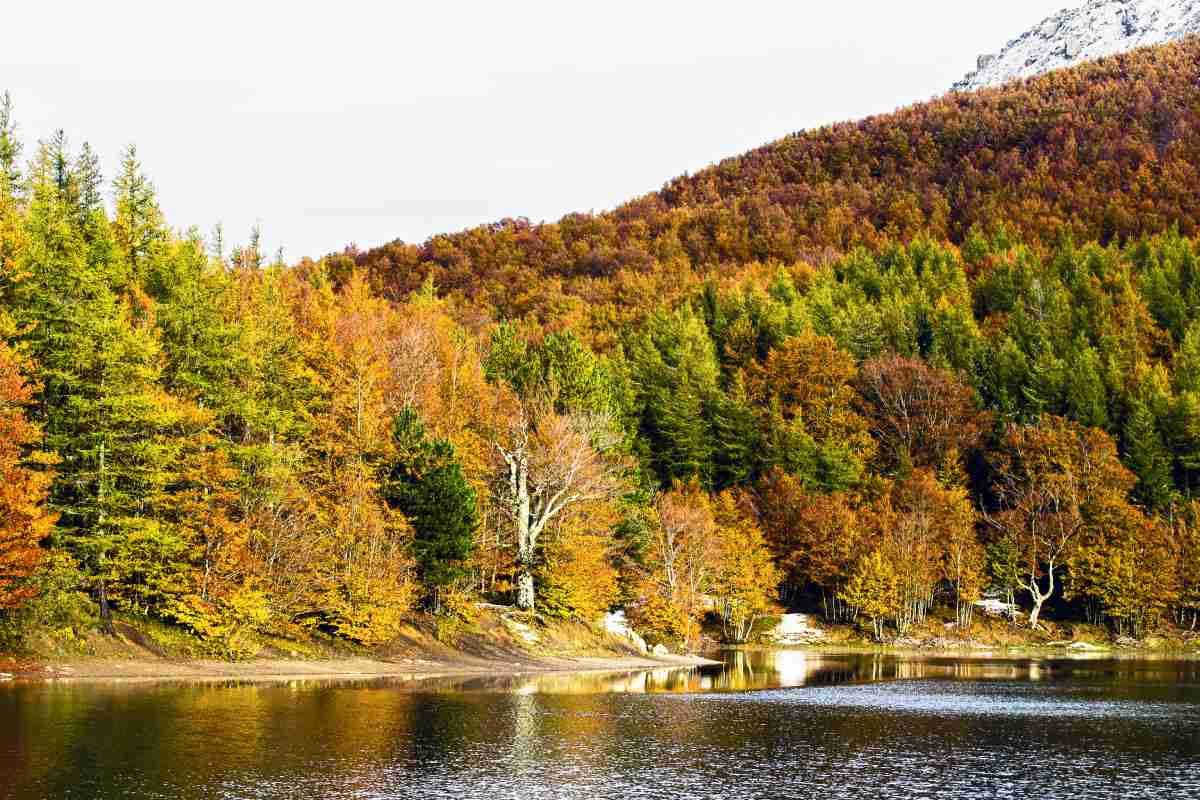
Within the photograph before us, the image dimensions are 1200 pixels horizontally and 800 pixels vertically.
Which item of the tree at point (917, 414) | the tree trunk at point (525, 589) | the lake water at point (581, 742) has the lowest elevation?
the lake water at point (581, 742)

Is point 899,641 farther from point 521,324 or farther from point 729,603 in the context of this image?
point 521,324

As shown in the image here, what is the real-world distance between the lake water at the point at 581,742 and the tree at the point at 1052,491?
56704mm

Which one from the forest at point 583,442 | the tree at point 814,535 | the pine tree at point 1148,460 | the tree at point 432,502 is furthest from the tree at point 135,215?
the pine tree at point 1148,460

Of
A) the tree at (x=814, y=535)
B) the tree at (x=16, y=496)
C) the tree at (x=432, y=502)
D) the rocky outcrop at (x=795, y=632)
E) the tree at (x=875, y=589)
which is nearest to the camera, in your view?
the tree at (x=16, y=496)

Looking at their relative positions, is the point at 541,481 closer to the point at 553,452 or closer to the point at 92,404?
the point at 553,452

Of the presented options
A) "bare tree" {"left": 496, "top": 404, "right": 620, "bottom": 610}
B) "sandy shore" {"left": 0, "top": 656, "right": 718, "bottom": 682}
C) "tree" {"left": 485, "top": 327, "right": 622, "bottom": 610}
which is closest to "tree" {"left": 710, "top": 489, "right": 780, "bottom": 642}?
"tree" {"left": 485, "top": 327, "right": 622, "bottom": 610}

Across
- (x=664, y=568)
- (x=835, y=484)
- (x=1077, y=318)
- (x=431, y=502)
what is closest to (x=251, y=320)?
(x=431, y=502)

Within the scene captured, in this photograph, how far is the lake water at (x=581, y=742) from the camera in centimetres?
3712

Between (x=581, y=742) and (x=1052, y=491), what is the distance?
95761 mm

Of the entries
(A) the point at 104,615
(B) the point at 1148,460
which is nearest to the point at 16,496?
(A) the point at 104,615

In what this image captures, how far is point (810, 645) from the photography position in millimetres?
119875

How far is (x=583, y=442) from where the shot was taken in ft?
303

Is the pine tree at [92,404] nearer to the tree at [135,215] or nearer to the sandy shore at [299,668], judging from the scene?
the sandy shore at [299,668]

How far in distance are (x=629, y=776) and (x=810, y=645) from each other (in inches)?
3289
